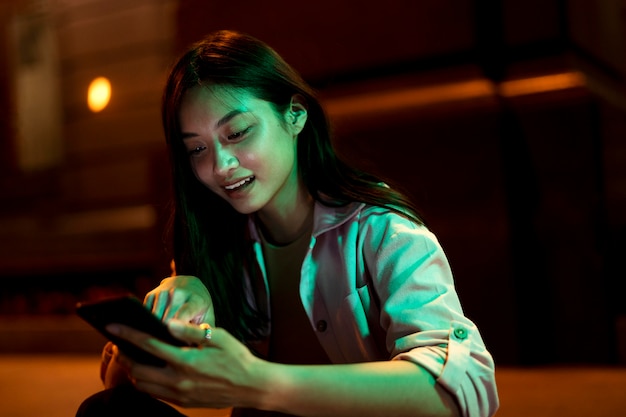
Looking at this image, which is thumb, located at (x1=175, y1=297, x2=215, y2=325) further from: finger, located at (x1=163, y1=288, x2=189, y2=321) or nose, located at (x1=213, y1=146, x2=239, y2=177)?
nose, located at (x1=213, y1=146, x2=239, y2=177)

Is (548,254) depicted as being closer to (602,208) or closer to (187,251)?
(602,208)

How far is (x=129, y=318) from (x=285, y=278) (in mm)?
739

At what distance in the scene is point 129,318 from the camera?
1217 mm

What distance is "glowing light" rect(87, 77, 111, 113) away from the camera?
923 cm

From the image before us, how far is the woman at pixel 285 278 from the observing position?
1.27 meters

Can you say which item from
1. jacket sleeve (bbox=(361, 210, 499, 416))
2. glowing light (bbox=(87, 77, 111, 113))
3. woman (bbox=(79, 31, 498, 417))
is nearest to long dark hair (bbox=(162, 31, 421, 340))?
woman (bbox=(79, 31, 498, 417))

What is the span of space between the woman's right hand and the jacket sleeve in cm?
41

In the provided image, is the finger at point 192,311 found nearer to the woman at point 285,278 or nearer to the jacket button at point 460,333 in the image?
the woman at point 285,278

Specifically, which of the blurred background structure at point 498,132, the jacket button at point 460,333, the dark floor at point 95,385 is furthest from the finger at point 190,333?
the blurred background structure at point 498,132

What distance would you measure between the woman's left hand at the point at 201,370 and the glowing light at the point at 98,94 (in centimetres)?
847

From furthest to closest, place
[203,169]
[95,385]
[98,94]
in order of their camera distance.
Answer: [98,94]
[95,385]
[203,169]

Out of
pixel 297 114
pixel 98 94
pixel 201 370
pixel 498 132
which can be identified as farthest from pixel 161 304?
pixel 98 94

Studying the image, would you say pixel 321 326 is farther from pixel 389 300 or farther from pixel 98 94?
pixel 98 94

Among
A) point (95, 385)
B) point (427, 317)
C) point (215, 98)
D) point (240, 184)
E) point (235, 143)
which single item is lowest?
point (95, 385)
